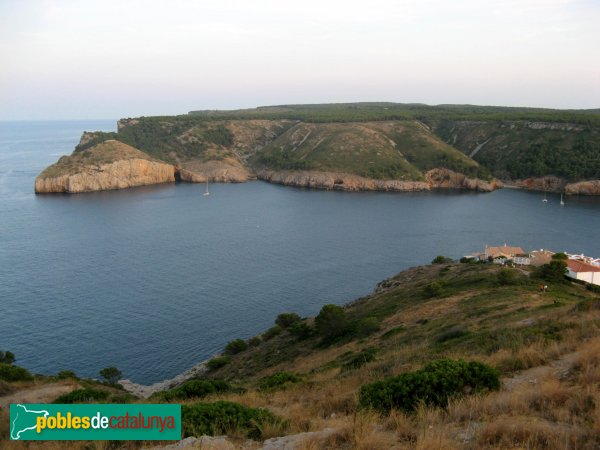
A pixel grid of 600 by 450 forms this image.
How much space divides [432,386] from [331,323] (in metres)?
24.3

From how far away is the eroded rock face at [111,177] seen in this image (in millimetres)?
122062

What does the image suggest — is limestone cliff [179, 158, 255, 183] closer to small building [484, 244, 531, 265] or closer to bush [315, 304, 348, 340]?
small building [484, 244, 531, 265]

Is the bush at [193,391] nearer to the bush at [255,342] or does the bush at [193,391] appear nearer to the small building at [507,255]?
the bush at [255,342]

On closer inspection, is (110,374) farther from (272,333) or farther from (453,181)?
(453,181)

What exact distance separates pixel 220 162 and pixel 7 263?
323ft

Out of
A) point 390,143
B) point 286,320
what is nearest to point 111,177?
point 390,143

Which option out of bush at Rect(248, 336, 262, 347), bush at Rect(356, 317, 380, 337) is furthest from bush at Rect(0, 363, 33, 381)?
bush at Rect(356, 317, 380, 337)

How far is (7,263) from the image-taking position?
64688 millimetres

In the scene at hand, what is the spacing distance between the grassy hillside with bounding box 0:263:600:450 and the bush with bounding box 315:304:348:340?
1.00 metres

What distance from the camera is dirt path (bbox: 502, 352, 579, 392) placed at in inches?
398

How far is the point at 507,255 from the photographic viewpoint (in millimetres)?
58438

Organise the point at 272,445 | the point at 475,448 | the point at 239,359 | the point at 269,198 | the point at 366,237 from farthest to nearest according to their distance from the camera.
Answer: the point at 269,198
the point at 366,237
the point at 239,359
the point at 272,445
the point at 475,448

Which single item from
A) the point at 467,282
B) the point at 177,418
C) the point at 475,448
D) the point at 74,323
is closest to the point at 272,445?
the point at 177,418

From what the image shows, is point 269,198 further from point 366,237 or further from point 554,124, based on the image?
point 554,124
